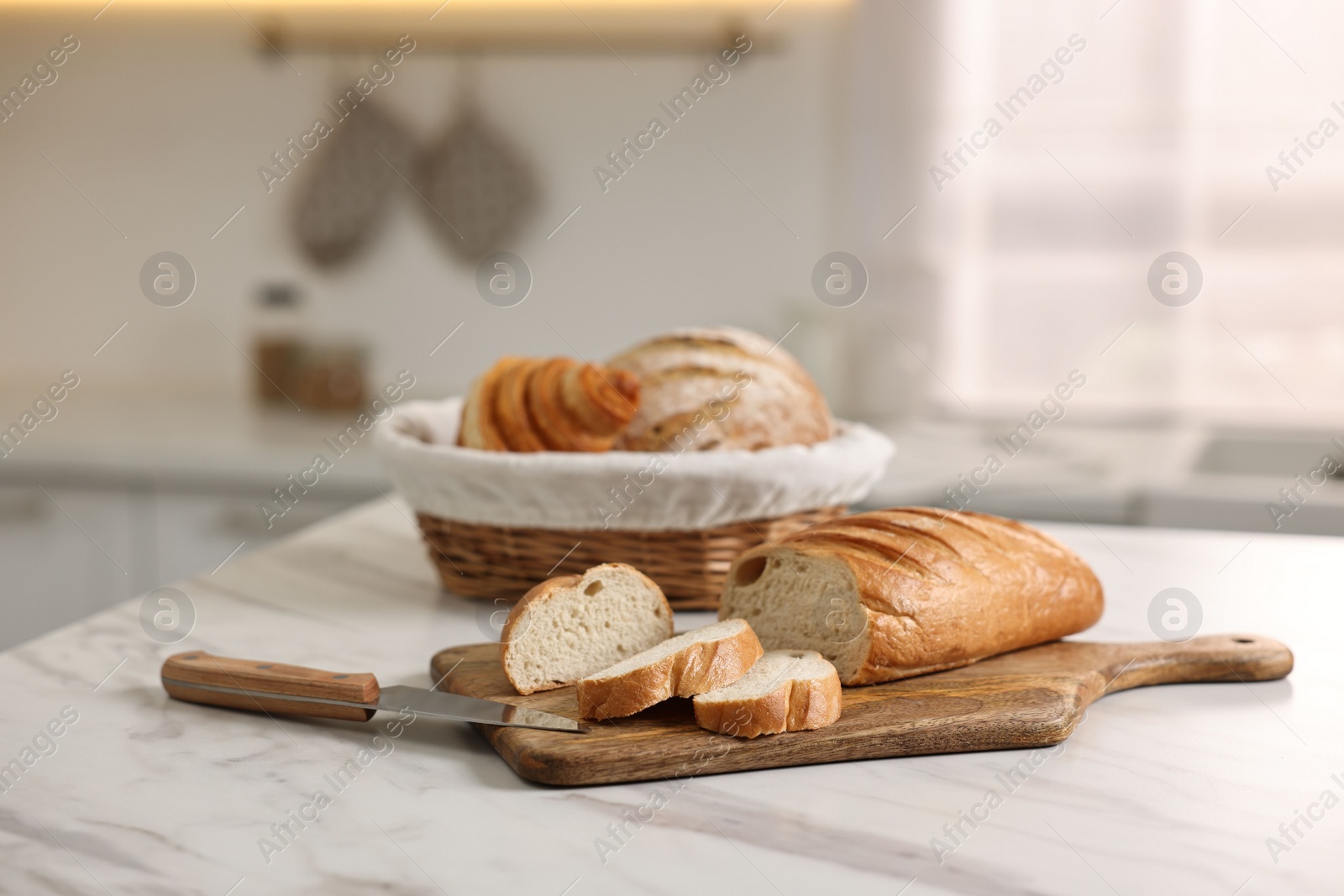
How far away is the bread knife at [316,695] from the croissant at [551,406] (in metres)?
0.35

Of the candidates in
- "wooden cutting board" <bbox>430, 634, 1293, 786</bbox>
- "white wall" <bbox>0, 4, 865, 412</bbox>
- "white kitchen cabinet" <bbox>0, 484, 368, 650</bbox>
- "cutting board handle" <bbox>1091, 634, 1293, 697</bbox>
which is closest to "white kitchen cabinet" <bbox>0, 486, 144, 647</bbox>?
"white kitchen cabinet" <bbox>0, 484, 368, 650</bbox>

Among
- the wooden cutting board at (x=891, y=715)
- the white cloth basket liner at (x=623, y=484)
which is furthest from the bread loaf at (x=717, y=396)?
the wooden cutting board at (x=891, y=715)

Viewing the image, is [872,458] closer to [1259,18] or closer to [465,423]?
[465,423]

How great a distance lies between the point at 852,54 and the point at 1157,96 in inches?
24.3

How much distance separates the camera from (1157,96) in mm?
2277

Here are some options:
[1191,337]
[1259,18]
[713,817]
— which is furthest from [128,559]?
[1259,18]

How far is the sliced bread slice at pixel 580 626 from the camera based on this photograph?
3.09ft

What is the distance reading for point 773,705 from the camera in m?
0.82

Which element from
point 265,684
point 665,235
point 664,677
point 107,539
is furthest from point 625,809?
point 107,539

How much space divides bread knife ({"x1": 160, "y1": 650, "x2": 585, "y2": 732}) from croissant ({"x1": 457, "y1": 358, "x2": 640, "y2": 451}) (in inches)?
13.9

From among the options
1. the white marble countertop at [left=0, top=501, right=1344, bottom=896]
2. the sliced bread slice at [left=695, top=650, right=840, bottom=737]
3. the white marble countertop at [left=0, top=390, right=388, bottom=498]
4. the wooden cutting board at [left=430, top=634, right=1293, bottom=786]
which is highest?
the sliced bread slice at [left=695, top=650, right=840, bottom=737]

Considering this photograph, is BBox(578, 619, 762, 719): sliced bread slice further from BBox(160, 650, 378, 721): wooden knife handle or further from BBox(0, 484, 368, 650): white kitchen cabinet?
BBox(0, 484, 368, 650): white kitchen cabinet

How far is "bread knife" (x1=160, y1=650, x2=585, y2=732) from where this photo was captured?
2.79 feet

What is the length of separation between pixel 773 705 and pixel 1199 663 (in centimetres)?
44
